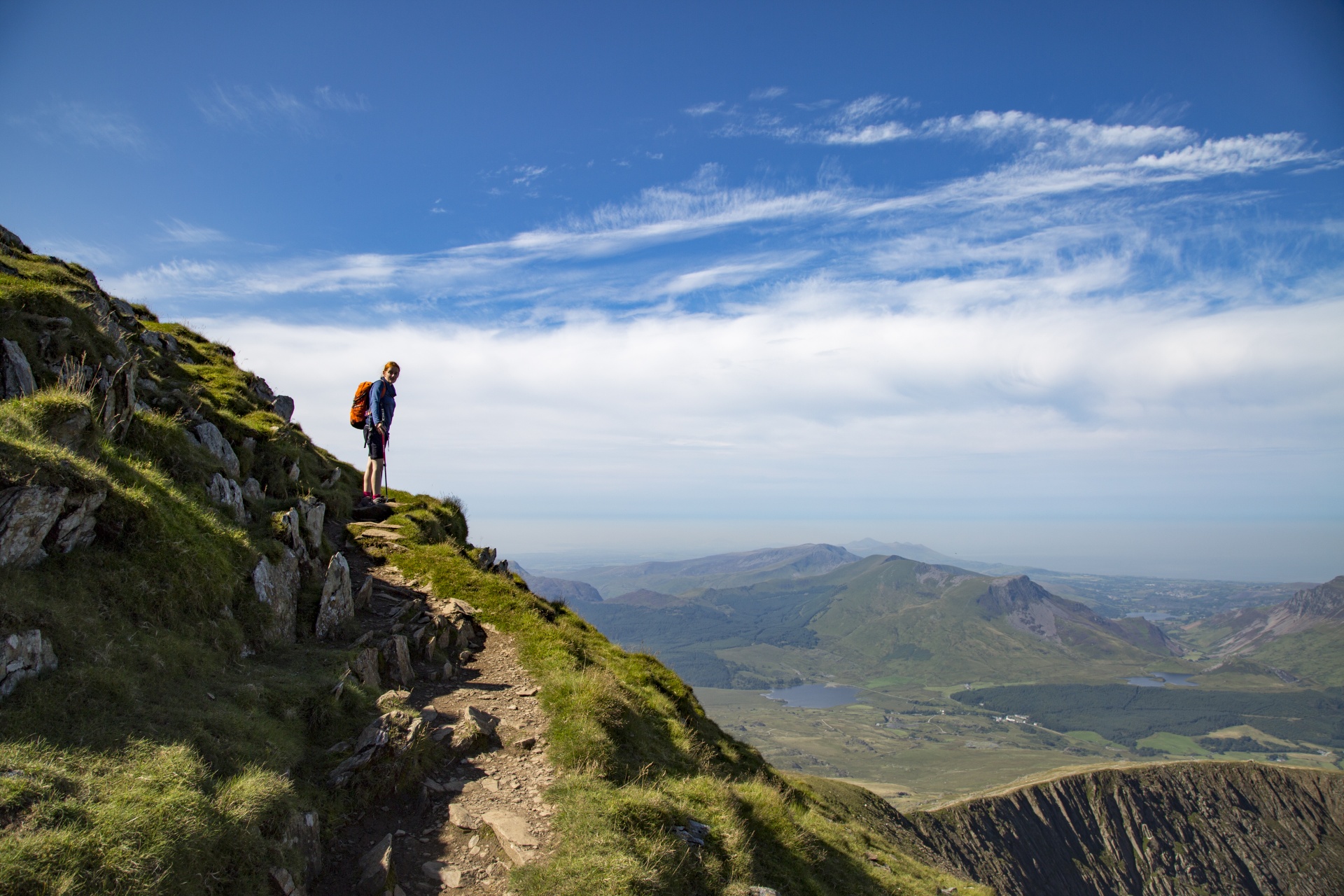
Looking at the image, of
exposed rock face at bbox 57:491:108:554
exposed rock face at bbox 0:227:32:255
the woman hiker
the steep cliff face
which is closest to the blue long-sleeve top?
the woman hiker

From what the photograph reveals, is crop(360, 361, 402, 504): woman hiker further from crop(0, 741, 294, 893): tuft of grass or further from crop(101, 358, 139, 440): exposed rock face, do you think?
crop(0, 741, 294, 893): tuft of grass

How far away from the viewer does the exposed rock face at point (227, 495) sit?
49.9ft

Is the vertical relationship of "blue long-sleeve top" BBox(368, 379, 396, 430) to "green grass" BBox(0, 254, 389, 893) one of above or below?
above

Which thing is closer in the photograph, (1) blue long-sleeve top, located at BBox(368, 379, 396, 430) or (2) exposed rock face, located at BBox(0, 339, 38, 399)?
(2) exposed rock face, located at BBox(0, 339, 38, 399)

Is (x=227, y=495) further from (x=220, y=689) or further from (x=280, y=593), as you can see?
(x=220, y=689)

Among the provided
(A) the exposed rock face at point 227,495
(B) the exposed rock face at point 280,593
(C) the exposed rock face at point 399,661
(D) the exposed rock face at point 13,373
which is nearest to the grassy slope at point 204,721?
(B) the exposed rock face at point 280,593

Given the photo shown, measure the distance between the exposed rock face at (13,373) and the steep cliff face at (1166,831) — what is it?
102 metres

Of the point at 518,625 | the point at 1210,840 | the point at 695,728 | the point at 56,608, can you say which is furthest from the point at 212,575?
the point at 1210,840

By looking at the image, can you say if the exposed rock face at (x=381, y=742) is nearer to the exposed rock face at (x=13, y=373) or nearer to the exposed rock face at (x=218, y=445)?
the exposed rock face at (x=218, y=445)

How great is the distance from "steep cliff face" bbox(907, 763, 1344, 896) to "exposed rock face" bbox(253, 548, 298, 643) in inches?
3795

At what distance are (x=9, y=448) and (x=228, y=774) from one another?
6836 millimetres

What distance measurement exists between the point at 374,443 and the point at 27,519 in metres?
12.7

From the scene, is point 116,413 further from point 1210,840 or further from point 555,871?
point 1210,840

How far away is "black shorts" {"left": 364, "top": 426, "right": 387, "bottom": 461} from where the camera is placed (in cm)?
2195
